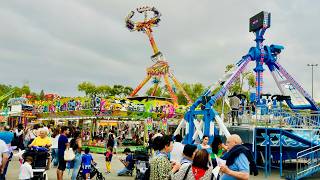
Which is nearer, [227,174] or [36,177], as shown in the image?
[227,174]

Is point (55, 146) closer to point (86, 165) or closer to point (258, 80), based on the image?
point (86, 165)

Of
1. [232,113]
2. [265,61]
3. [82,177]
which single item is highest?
[265,61]

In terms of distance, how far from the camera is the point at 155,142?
5512 mm

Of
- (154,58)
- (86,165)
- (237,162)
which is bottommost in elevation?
(86,165)

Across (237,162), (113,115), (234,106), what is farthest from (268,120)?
(113,115)

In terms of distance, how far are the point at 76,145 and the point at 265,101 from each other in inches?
465

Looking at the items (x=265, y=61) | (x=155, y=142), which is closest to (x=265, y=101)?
(x=265, y=61)

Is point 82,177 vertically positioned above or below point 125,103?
below

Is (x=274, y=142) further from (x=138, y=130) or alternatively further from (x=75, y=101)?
(x=138, y=130)

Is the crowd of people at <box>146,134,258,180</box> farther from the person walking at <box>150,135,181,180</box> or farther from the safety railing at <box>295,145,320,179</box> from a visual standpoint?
the safety railing at <box>295,145,320,179</box>

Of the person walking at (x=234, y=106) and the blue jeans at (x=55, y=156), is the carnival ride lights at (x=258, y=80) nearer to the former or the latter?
the person walking at (x=234, y=106)

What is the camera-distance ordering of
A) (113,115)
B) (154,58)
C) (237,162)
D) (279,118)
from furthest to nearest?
(154,58) → (113,115) → (279,118) → (237,162)

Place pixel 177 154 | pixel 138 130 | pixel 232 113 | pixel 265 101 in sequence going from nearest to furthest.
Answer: pixel 177 154 → pixel 232 113 → pixel 265 101 → pixel 138 130

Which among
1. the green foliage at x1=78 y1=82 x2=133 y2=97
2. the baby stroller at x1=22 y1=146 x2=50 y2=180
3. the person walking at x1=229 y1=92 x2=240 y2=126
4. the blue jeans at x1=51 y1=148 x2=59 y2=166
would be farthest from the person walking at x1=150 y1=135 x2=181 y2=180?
the green foliage at x1=78 y1=82 x2=133 y2=97
